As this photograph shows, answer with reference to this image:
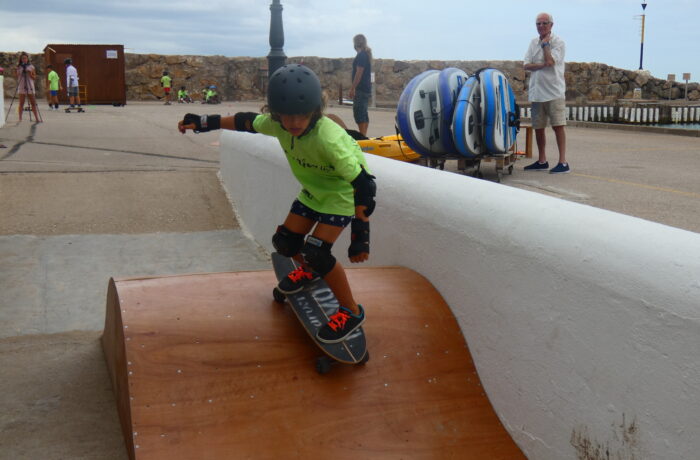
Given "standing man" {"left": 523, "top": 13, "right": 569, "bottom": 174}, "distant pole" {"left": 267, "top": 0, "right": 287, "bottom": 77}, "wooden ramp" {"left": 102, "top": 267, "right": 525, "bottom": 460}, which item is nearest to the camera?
"wooden ramp" {"left": 102, "top": 267, "right": 525, "bottom": 460}

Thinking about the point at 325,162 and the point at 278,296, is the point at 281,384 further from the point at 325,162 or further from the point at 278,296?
the point at 325,162

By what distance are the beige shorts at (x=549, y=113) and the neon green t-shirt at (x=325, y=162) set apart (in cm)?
688

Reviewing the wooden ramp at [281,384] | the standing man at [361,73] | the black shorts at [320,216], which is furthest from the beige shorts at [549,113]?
the black shorts at [320,216]

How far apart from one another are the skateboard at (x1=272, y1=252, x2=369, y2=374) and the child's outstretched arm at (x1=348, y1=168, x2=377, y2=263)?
46cm

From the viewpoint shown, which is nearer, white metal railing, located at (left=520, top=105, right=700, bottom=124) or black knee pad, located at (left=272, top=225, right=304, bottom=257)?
black knee pad, located at (left=272, top=225, right=304, bottom=257)

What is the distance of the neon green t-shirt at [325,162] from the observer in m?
3.39

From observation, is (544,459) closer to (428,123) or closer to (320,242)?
(320,242)

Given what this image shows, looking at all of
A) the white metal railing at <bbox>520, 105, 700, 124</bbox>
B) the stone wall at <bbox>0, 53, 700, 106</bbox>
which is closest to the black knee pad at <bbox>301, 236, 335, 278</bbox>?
the white metal railing at <bbox>520, 105, 700, 124</bbox>

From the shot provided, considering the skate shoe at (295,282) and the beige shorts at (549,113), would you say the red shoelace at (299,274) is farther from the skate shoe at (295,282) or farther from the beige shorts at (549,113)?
the beige shorts at (549,113)

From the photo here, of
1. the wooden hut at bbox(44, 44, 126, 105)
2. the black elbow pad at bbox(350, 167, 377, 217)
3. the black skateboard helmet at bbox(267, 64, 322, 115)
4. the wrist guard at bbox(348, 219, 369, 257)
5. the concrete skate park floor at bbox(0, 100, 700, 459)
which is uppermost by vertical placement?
the wooden hut at bbox(44, 44, 126, 105)

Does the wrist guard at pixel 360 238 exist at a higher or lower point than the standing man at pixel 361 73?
lower

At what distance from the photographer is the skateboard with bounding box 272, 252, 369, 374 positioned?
3.50 meters

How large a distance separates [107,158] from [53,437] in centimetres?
886

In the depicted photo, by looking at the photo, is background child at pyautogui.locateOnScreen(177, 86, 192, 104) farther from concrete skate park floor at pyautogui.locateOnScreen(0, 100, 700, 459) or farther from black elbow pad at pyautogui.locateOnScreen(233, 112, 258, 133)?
black elbow pad at pyautogui.locateOnScreen(233, 112, 258, 133)
